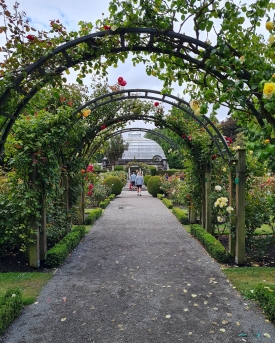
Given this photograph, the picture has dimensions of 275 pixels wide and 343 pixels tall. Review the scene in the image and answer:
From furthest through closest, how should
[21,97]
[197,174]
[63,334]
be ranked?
[197,174] < [21,97] < [63,334]

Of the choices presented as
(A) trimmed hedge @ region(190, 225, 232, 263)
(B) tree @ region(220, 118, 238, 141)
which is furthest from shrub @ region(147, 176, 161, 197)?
(B) tree @ region(220, 118, 238, 141)

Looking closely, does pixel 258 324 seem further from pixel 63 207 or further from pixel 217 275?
pixel 63 207

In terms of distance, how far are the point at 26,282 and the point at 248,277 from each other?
116 inches

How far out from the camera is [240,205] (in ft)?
15.4

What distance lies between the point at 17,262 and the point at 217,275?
10.0ft

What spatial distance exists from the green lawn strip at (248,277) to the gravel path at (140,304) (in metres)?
0.11

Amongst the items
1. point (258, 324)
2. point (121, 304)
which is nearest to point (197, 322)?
point (258, 324)

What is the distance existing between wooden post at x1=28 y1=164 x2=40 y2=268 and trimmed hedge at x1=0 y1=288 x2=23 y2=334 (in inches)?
53.0

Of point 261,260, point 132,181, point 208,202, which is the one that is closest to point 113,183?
point 132,181

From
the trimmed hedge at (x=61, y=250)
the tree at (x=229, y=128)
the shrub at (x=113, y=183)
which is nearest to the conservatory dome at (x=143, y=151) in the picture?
the tree at (x=229, y=128)

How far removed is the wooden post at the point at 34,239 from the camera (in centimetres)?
450

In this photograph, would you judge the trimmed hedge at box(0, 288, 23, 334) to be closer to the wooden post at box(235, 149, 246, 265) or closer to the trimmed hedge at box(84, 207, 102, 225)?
the wooden post at box(235, 149, 246, 265)

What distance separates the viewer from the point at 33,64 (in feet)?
8.71

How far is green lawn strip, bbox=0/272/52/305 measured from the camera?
351 cm
